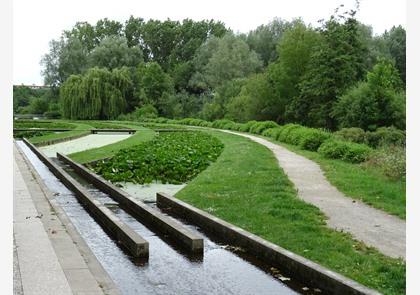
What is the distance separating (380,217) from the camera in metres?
9.48

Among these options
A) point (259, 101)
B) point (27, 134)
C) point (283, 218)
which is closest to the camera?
point (283, 218)

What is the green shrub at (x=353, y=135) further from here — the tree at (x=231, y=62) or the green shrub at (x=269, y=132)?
the tree at (x=231, y=62)

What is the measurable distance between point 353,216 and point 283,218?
141 centimetres

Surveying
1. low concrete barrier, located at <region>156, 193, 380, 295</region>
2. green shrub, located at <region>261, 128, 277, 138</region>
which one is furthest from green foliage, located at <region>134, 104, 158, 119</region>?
low concrete barrier, located at <region>156, 193, 380, 295</region>

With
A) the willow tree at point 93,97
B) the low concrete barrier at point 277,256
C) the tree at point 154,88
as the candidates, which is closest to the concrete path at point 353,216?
the low concrete barrier at point 277,256

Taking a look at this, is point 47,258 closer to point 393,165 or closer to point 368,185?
point 368,185

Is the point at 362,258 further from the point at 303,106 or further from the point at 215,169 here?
the point at 303,106

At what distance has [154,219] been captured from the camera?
33.1 ft

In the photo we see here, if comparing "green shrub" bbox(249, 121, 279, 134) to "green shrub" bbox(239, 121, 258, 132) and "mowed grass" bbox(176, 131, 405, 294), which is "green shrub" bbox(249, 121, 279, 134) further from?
"mowed grass" bbox(176, 131, 405, 294)

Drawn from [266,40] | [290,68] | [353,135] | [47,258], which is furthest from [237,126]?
[47,258]

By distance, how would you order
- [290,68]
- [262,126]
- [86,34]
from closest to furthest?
[262,126], [290,68], [86,34]

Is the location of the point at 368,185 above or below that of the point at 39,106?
below

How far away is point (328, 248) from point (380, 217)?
8.50ft

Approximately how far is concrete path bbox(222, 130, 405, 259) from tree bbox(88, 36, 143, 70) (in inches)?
2528
